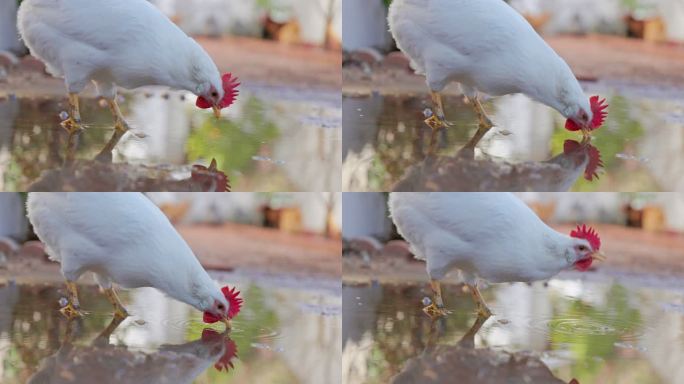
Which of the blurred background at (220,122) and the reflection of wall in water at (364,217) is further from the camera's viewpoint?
the reflection of wall in water at (364,217)

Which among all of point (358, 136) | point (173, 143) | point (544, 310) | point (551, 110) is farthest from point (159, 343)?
point (551, 110)

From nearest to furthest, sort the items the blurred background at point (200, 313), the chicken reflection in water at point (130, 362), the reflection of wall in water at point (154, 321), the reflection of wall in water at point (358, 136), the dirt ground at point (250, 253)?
the chicken reflection in water at point (130, 362) → the blurred background at point (200, 313) → the reflection of wall in water at point (154, 321) → the reflection of wall in water at point (358, 136) → the dirt ground at point (250, 253)

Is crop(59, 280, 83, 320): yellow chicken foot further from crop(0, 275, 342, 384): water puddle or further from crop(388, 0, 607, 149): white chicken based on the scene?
crop(388, 0, 607, 149): white chicken

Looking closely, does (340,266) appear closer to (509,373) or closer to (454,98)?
(454,98)

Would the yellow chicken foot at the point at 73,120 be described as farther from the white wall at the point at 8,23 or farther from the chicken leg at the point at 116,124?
the white wall at the point at 8,23

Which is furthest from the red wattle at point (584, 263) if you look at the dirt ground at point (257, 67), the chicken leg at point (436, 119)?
the dirt ground at point (257, 67)

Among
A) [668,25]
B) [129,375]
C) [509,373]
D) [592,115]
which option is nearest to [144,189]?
[129,375]
